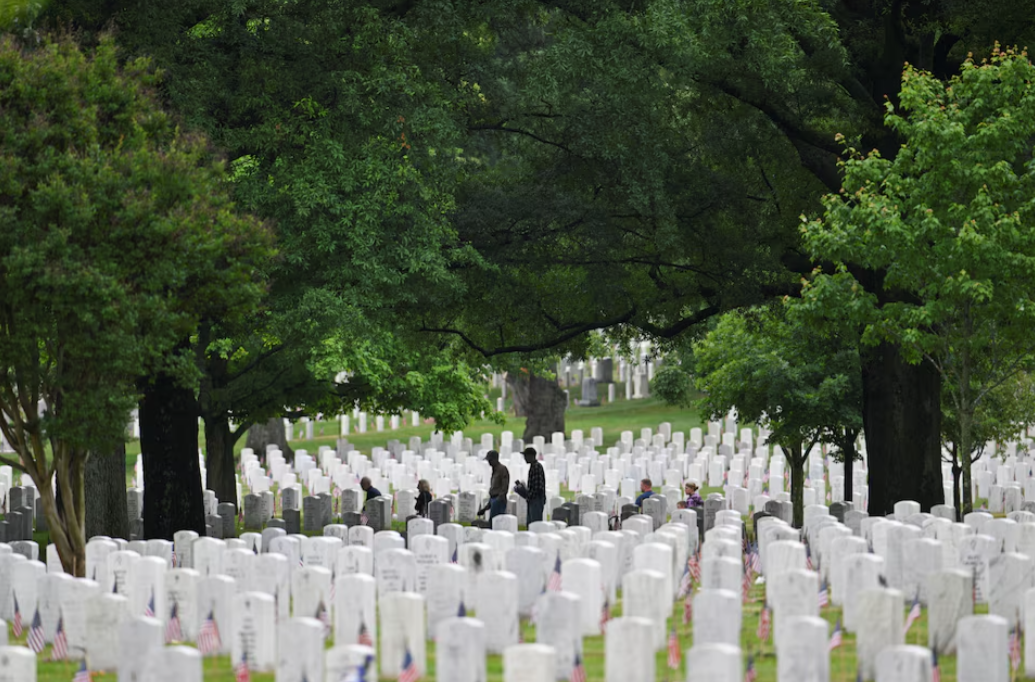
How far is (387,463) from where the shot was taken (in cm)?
3344

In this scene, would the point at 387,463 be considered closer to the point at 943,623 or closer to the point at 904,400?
the point at 904,400

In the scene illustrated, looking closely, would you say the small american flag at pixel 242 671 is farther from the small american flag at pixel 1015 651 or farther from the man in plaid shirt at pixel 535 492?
the man in plaid shirt at pixel 535 492

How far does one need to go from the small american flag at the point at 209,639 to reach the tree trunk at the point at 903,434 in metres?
11.9

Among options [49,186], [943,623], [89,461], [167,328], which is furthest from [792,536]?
[89,461]

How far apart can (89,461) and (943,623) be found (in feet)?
44.0

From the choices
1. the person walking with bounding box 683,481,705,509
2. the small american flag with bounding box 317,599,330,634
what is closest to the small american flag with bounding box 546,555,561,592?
the small american flag with bounding box 317,599,330,634

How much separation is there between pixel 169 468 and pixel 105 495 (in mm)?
2026

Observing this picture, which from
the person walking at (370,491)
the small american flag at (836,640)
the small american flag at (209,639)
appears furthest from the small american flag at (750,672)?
the person walking at (370,491)

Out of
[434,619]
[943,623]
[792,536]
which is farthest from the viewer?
[792,536]

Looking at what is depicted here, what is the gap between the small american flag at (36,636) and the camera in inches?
526

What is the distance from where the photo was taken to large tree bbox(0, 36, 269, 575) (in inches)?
577

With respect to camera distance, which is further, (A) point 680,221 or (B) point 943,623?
(A) point 680,221

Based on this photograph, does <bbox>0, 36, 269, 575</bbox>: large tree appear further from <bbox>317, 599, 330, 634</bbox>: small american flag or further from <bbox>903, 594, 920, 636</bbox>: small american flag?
<bbox>903, 594, 920, 636</bbox>: small american flag

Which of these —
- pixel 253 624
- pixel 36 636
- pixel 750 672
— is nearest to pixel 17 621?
pixel 36 636
